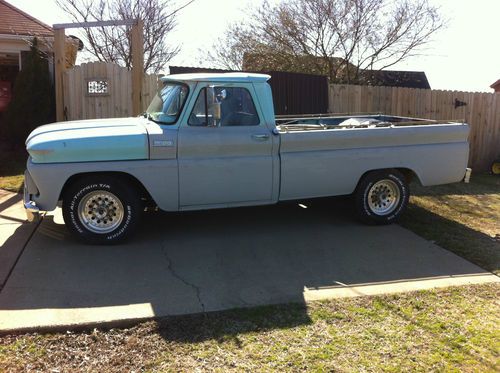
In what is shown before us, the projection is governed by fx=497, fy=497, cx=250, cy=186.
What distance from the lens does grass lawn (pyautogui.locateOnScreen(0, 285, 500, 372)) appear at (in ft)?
11.8

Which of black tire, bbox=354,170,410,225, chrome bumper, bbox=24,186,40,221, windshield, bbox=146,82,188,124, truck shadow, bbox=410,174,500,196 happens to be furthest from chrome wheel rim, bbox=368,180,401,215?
chrome bumper, bbox=24,186,40,221

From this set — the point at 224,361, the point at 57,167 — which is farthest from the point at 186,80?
the point at 224,361

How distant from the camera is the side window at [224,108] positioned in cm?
600

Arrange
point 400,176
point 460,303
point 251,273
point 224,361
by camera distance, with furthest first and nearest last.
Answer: point 400,176 → point 251,273 → point 460,303 → point 224,361

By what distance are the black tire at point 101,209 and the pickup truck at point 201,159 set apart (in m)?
0.01

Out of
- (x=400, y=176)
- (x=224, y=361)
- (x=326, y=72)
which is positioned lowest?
(x=224, y=361)

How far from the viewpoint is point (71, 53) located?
14156 mm

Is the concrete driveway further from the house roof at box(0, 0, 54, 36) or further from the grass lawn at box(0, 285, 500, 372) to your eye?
the house roof at box(0, 0, 54, 36)

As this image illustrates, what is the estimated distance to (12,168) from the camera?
10594 mm

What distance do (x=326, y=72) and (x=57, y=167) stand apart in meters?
14.1

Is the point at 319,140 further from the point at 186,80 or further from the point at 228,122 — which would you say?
the point at 186,80

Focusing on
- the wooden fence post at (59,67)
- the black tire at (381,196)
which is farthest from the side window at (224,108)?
the wooden fence post at (59,67)

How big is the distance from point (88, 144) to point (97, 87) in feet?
17.1

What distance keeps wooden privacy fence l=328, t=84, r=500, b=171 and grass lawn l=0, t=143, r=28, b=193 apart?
270 inches
